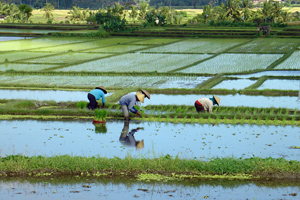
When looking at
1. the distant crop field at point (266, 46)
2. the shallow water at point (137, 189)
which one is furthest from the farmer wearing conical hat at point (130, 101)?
the distant crop field at point (266, 46)

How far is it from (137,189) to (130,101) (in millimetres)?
3404

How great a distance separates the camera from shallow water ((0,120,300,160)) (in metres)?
7.07

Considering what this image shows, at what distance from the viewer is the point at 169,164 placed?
619 cm

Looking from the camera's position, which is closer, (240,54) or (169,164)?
(169,164)

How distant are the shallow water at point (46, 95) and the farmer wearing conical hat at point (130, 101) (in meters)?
2.60

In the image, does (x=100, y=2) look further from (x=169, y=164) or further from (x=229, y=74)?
(x=169, y=164)

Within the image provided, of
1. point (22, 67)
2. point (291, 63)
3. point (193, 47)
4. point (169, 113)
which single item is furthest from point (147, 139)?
point (193, 47)

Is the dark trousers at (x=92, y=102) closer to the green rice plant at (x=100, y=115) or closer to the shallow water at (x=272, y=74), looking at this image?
the green rice plant at (x=100, y=115)

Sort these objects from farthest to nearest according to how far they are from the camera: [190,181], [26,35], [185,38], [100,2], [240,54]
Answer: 1. [100,2]
2. [26,35]
3. [185,38]
4. [240,54]
5. [190,181]

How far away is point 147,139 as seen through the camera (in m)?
7.91

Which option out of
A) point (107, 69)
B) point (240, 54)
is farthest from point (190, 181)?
point (240, 54)

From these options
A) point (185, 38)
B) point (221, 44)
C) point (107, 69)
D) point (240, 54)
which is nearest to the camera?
point (107, 69)

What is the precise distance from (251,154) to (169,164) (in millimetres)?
1339

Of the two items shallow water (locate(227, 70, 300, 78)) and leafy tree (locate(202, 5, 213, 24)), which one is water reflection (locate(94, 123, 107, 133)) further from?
leafy tree (locate(202, 5, 213, 24))
